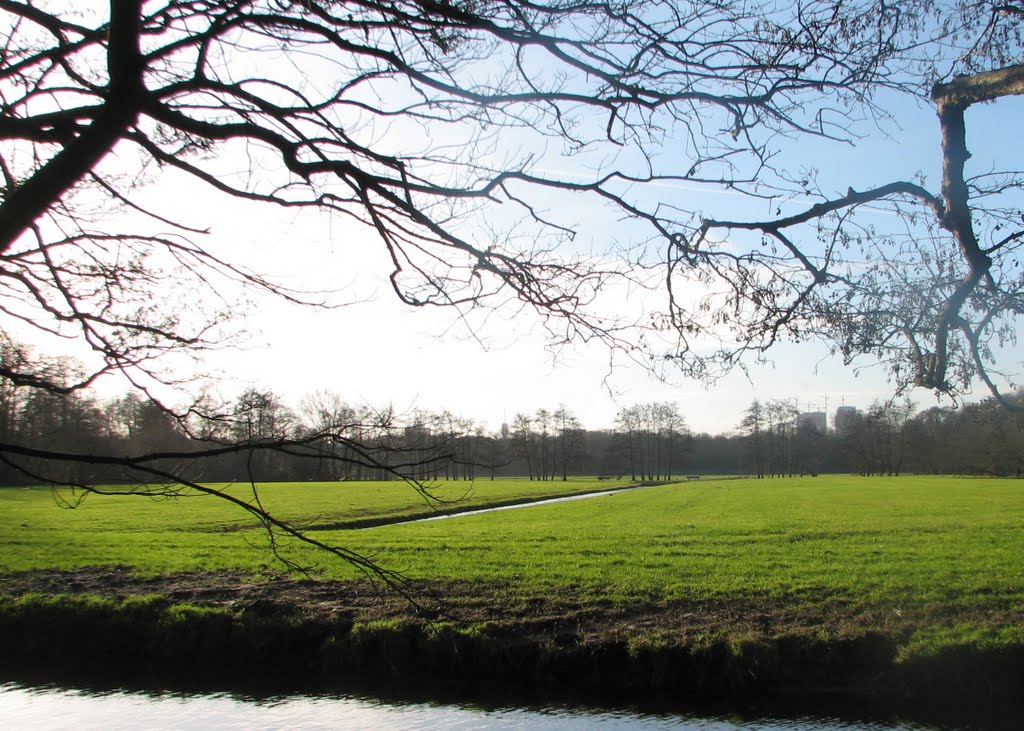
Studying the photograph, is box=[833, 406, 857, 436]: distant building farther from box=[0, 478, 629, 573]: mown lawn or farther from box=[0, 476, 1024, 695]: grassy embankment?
box=[0, 478, 629, 573]: mown lawn

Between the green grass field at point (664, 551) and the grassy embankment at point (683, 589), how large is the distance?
71 millimetres

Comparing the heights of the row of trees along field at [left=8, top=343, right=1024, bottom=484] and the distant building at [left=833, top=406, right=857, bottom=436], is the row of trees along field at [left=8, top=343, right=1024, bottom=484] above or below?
below

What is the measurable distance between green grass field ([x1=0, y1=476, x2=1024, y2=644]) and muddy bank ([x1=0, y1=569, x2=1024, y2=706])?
0.78 meters

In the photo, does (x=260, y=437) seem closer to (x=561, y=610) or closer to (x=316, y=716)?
(x=316, y=716)

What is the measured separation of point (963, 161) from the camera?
5020 millimetres

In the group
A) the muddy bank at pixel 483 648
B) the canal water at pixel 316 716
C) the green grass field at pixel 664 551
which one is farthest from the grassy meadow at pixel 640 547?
the canal water at pixel 316 716

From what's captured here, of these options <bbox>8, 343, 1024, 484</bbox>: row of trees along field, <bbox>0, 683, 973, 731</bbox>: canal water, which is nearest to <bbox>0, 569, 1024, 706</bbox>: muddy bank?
<bbox>0, 683, 973, 731</bbox>: canal water

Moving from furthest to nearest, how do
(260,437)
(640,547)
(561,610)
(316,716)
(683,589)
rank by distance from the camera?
1. (640,547)
2. (683,589)
3. (561,610)
4. (316,716)
5. (260,437)

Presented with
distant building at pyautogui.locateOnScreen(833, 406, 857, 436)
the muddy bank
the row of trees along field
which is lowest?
the muddy bank

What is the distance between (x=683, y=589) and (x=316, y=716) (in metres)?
6.73

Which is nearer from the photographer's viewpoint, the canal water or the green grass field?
the canal water

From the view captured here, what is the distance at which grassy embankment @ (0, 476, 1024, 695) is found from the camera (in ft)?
33.9

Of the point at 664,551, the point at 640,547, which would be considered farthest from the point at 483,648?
the point at 640,547

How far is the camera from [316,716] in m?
9.90
